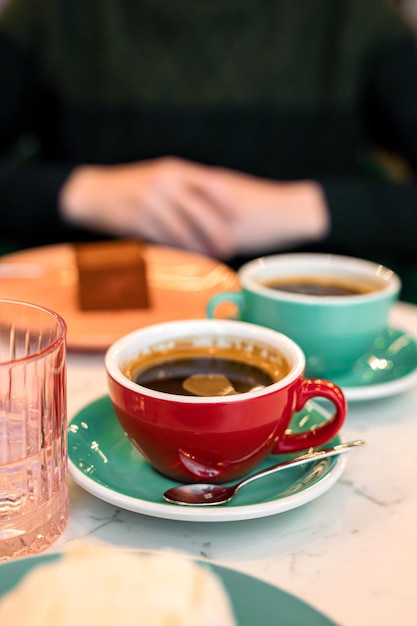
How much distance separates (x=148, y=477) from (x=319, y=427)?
0.42 feet

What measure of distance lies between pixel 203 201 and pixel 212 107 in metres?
0.40

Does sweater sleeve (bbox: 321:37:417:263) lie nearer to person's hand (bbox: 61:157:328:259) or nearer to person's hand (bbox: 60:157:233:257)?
person's hand (bbox: 61:157:328:259)

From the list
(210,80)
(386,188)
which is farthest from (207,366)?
(210,80)

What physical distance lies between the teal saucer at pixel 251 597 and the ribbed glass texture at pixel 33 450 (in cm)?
7

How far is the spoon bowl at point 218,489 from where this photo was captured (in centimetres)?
45

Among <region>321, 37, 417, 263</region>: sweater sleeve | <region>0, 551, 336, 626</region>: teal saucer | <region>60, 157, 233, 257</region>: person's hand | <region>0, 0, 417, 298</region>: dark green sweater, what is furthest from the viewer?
<region>0, 0, 417, 298</region>: dark green sweater

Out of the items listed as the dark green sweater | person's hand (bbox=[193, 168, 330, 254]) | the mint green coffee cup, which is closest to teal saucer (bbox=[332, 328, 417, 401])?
the mint green coffee cup

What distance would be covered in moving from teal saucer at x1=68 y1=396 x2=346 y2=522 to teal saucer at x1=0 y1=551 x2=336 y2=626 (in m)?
0.07

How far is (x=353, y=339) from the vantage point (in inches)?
25.3

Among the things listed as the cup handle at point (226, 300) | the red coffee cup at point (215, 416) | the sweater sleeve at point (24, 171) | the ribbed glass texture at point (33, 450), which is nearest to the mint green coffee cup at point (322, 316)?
the cup handle at point (226, 300)

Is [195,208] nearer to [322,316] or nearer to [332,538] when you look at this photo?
[322,316]

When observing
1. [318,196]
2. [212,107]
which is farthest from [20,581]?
[212,107]

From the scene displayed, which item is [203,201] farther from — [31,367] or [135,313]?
[31,367]

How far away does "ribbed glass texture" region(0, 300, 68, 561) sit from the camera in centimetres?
41
